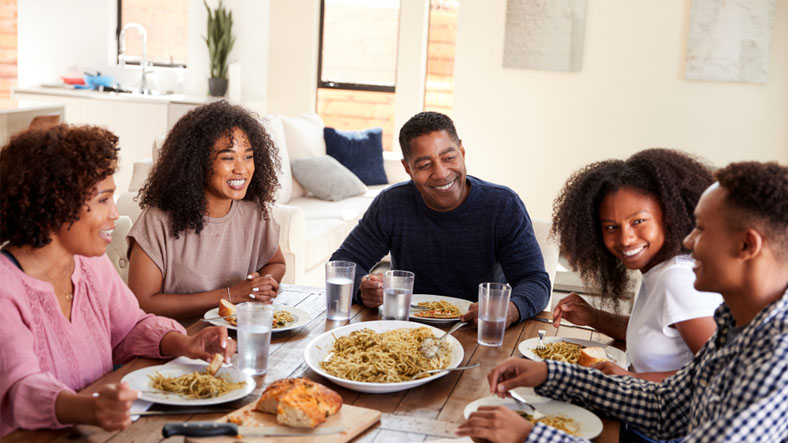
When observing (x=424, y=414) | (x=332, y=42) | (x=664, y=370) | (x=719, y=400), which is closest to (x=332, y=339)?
(x=424, y=414)

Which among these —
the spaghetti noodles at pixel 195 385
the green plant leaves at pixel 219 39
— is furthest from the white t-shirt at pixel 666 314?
the green plant leaves at pixel 219 39

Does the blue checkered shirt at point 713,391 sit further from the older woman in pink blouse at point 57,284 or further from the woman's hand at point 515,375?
the older woman in pink blouse at point 57,284

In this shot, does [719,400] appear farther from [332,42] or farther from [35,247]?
[332,42]

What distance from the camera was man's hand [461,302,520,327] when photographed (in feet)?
6.60

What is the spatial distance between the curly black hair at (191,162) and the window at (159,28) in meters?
5.18

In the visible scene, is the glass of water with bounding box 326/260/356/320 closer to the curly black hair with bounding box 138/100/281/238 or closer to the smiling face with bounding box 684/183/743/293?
the curly black hair with bounding box 138/100/281/238

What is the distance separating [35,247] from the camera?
1.53 metres

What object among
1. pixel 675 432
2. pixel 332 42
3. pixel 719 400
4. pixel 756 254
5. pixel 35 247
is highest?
pixel 332 42

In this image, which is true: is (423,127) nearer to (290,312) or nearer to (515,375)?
Answer: (290,312)

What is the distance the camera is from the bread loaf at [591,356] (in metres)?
1.69

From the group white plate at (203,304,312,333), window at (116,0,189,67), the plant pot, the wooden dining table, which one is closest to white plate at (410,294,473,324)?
the wooden dining table

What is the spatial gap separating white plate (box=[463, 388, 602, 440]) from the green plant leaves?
5.75 meters

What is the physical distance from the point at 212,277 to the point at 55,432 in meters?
0.97

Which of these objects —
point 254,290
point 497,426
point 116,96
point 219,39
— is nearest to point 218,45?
point 219,39
